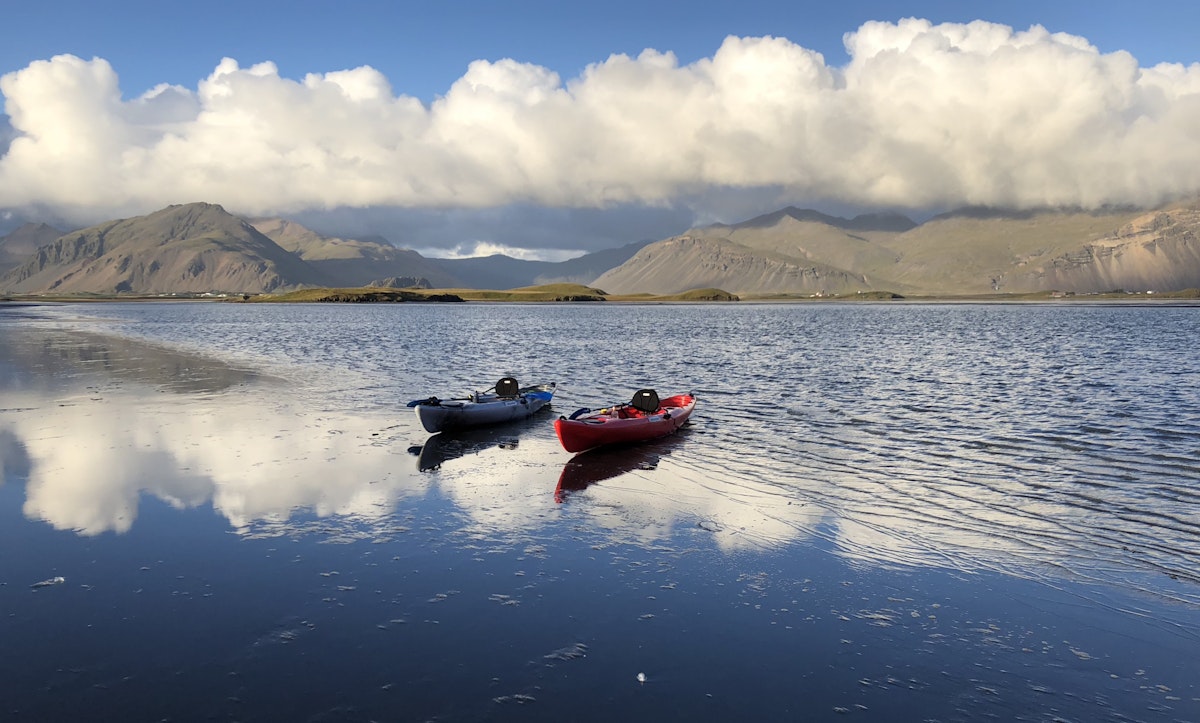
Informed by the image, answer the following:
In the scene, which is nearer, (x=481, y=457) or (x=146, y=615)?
(x=146, y=615)

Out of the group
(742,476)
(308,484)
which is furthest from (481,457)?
(742,476)

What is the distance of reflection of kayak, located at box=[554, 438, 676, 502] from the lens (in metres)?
26.5

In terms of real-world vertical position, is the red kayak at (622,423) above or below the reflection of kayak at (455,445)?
above

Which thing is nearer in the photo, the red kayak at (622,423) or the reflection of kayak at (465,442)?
the reflection of kayak at (465,442)

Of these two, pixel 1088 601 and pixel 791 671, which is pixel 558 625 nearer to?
pixel 791 671

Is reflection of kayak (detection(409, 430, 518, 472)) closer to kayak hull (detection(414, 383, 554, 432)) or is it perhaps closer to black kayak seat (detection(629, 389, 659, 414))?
kayak hull (detection(414, 383, 554, 432))

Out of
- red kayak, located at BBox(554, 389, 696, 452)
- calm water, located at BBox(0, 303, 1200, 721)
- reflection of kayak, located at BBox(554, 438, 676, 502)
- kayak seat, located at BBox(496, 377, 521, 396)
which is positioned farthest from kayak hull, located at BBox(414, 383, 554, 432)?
reflection of kayak, located at BBox(554, 438, 676, 502)

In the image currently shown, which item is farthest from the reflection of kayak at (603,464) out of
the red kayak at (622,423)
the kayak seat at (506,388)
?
the kayak seat at (506,388)

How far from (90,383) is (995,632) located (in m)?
54.1

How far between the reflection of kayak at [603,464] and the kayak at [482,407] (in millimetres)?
6907

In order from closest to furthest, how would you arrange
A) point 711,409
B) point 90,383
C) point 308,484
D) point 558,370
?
point 308,484, point 711,409, point 90,383, point 558,370

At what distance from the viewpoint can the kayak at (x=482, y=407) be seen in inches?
1350

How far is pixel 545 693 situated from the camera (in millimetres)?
Result: 12023

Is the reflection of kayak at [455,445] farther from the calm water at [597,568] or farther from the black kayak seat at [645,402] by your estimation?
the black kayak seat at [645,402]
